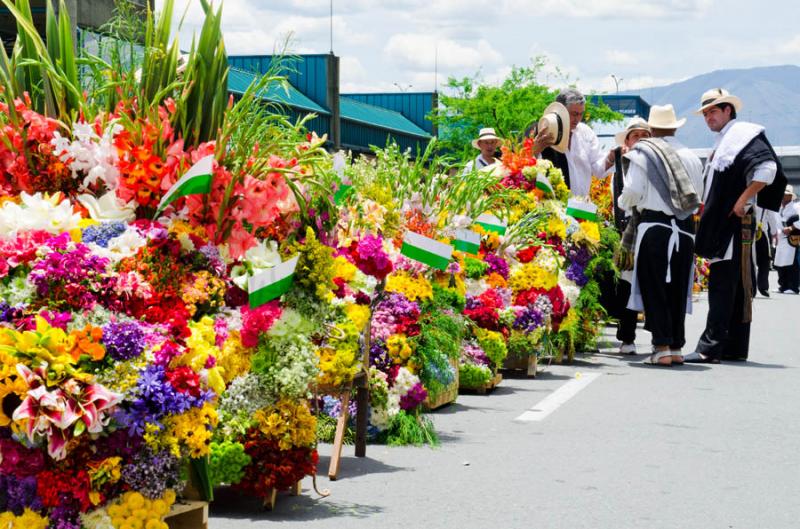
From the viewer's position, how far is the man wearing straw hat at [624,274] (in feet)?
42.7

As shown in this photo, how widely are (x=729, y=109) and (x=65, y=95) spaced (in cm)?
818

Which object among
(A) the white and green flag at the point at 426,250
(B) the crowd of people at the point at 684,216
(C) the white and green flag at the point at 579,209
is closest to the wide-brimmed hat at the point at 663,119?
(B) the crowd of people at the point at 684,216

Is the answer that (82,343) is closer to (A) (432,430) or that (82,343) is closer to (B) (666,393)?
(A) (432,430)

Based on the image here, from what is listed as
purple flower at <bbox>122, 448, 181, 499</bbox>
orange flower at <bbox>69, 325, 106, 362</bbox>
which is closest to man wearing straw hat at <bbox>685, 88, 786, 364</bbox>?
purple flower at <bbox>122, 448, 181, 499</bbox>

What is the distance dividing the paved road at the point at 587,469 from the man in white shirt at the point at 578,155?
3245 millimetres

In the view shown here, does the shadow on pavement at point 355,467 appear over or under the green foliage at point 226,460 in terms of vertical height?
under

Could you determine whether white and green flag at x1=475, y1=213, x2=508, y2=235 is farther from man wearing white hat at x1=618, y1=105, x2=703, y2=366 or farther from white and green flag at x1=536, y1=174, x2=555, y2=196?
man wearing white hat at x1=618, y1=105, x2=703, y2=366

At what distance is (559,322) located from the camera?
11539 millimetres

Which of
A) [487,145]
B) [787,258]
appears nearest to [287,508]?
[487,145]

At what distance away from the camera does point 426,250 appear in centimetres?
789

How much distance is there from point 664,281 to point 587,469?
5347 mm

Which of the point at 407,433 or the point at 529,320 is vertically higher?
the point at 529,320

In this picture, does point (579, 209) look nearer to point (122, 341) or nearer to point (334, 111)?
point (122, 341)

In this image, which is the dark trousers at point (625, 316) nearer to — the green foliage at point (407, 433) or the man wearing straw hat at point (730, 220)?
the man wearing straw hat at point (730, 220)
